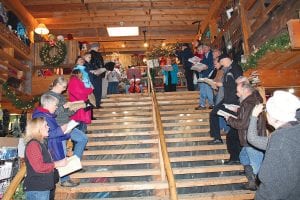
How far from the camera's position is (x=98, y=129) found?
21.6 feet

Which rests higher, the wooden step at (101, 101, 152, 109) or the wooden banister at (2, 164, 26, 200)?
the wooden step at (101, 101, 152, 109)

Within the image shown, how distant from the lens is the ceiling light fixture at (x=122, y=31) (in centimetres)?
1212

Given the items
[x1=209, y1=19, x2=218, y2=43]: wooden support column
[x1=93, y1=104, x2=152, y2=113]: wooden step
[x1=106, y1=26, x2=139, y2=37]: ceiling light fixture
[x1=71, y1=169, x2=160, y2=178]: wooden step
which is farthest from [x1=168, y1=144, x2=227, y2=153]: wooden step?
[x1=106, y1=26, x2=139, y2=37]: ceiling light fixture

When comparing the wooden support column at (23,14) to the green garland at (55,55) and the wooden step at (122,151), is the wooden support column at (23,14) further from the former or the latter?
the wooden step at (122,151)

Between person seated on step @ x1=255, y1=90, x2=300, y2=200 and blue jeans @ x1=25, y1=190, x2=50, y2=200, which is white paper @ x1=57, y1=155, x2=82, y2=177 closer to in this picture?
blue jeans @ x1=25, y1=190, x2=50, y2=200

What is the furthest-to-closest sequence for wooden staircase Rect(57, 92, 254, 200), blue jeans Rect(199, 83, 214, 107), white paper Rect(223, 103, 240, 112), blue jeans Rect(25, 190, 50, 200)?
blue jeans Rect(199, 83, 214, 107) < white paper Rect(223, 103, 240, 112) < wooden staircase Rect(57, 92, 254, 200) < blue jeans Rect(25, 190, 50, 200)

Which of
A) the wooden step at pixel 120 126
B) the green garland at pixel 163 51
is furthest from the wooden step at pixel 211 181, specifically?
the green garland at pixel 163 51

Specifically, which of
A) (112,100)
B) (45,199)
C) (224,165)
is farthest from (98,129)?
(45,199)

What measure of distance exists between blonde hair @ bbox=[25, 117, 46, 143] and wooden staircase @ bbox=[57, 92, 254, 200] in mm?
1545

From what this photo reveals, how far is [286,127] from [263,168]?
35cm

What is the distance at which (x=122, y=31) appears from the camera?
492 inches

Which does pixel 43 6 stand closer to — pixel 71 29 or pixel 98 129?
pixel 71 29

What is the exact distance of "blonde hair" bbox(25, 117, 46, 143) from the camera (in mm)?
3076

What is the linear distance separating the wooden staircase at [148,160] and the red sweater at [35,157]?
4.74 feet
